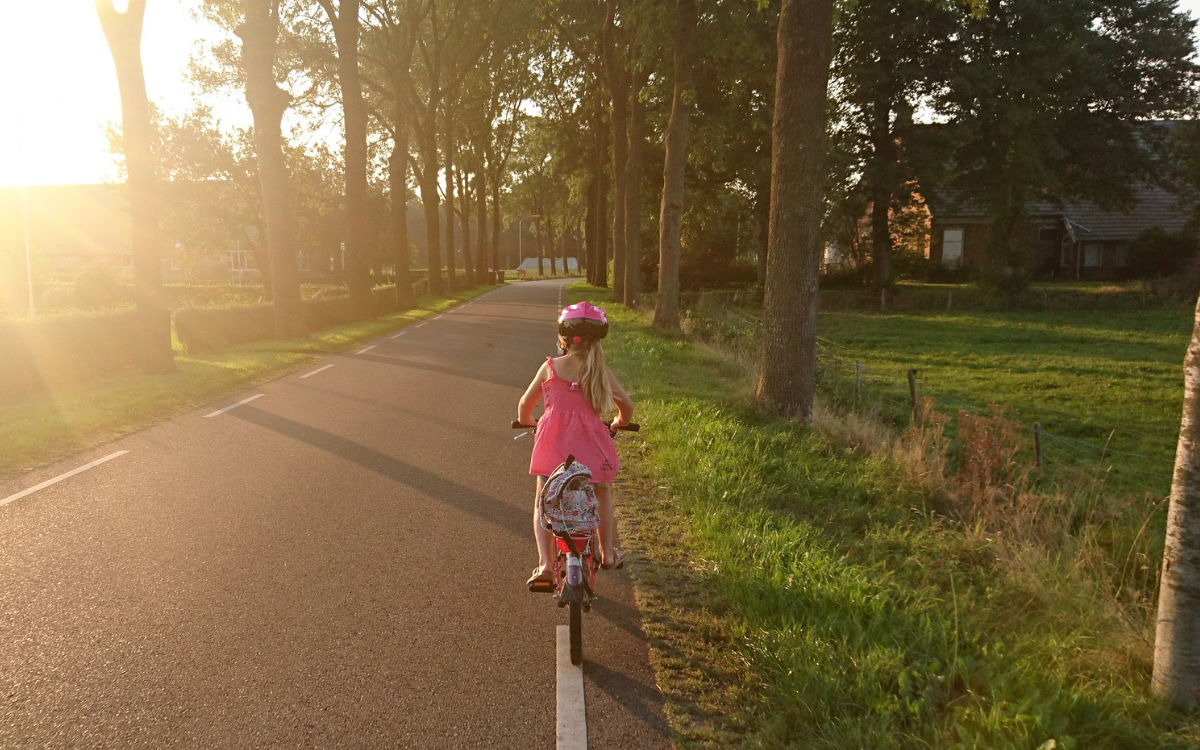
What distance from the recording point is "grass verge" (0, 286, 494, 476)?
974cm

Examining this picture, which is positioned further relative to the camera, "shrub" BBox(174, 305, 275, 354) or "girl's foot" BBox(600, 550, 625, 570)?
"shrub" BBox(174, 305, 275, 354)

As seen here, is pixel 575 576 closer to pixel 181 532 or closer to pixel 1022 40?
pixel 181 532

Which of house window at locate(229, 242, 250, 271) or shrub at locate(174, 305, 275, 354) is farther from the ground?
house window at locate(229, 242, 250, 271)

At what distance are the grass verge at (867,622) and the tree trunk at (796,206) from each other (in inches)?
101

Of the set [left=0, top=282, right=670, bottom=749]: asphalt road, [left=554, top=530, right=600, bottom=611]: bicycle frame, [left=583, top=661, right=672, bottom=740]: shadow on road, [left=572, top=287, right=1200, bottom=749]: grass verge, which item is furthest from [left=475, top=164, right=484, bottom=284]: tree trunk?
[left=583, top=661, right=672, bottom=740]: shadow on road

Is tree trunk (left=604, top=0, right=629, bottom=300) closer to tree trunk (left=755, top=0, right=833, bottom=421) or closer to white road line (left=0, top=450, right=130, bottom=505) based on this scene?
tree trunk (left=755, top=0, right=833, bottom=421)

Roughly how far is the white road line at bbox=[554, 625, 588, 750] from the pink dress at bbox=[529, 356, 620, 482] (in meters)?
0.97

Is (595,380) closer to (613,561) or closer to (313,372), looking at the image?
(613,561)

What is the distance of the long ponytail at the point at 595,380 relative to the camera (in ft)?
15.3

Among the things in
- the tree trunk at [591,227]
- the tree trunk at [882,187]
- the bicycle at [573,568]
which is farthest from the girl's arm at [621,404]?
the tree trunk at [591,227]

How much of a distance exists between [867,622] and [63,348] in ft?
52.7

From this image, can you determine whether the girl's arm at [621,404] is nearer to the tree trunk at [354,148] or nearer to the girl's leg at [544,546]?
the girl's leg at [544,546]

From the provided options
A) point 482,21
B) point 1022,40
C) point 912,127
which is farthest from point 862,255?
point 482,21

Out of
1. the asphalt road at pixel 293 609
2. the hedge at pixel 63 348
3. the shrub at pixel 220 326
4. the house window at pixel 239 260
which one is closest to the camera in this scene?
the asphalt road at pixel 293 609
